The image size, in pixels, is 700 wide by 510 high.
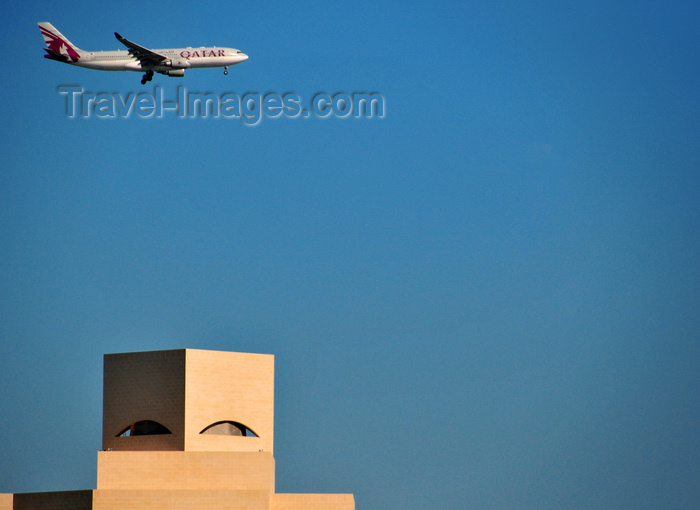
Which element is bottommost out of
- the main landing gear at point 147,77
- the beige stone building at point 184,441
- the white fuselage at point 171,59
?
the beige stone building at point 184,441

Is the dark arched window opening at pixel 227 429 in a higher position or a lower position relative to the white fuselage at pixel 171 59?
lower

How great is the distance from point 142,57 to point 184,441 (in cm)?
3391

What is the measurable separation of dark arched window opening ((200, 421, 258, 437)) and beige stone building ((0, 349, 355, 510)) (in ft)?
0.19

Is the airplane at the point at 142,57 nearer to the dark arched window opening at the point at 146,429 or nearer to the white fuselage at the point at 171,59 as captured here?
the white fuselage at the point at 171,59

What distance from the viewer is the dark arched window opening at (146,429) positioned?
207 feet

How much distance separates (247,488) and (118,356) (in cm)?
1071

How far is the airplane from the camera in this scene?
83750mm

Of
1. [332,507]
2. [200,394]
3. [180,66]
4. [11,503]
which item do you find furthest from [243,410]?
[180,66]

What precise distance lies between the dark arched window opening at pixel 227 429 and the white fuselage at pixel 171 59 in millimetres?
30945

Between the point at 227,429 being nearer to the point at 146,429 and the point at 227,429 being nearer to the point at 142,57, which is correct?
the point at 146,429

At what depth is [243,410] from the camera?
2566 inches

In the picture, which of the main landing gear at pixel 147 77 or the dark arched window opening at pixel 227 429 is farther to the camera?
the main landing gear at pixel 147 77

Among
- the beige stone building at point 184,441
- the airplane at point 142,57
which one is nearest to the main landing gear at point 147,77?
the airplane at point 142,57

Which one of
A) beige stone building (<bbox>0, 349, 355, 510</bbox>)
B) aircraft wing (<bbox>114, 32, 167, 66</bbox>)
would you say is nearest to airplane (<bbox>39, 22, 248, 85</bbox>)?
aircraft wing (<bbox>114, 32, 167, 66</bbox>)
